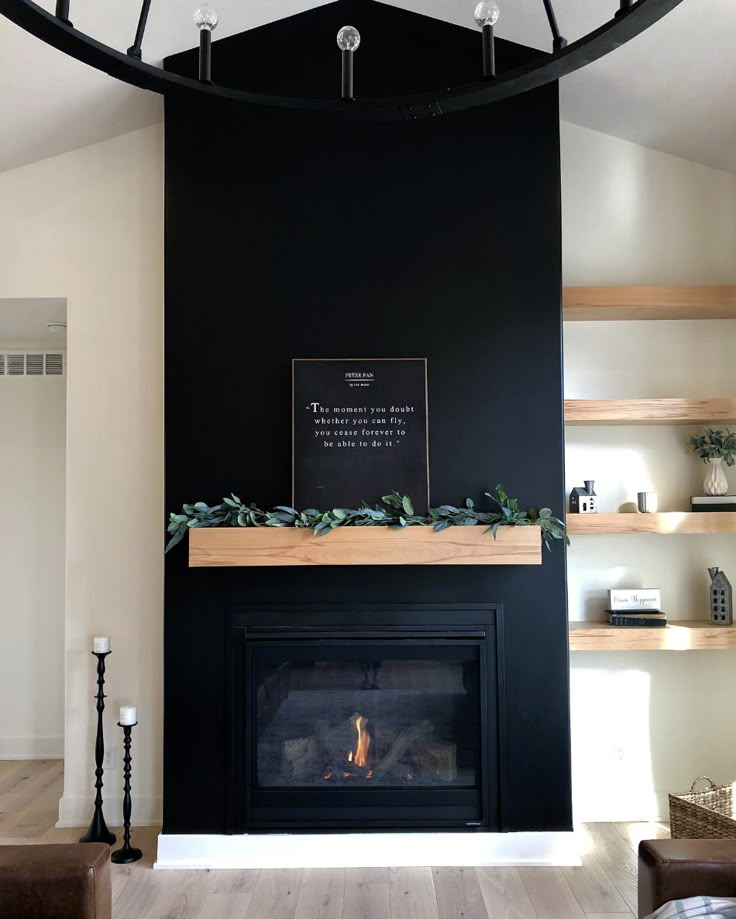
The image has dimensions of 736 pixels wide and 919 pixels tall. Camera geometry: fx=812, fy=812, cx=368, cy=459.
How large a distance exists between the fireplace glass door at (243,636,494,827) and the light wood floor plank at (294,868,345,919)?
0.58 ft

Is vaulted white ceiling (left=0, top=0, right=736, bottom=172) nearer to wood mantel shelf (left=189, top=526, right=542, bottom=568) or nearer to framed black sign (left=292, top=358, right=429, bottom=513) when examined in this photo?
framed black sign (left=292, top=358, right=429, bottom=513)

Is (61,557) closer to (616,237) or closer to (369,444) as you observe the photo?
(369,444)

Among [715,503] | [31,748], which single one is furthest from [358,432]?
[31,748]

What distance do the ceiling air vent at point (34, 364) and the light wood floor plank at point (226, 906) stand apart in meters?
3.03

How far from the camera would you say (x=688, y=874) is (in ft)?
6.07

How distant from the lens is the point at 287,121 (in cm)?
334

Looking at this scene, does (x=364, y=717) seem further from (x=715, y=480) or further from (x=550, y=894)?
(x=715, y=480)

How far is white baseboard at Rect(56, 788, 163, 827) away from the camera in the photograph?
3.55 metres

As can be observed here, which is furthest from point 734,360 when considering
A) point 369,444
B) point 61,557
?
point 61,557

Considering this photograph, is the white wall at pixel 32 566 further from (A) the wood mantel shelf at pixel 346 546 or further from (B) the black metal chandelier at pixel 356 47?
(B) the black metal chandelier at pixel 356 47

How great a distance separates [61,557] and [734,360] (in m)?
3.72

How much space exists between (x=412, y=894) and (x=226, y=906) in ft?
2.15

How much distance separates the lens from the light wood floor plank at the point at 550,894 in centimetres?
276

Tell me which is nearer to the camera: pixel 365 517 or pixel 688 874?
pixel 688 874
